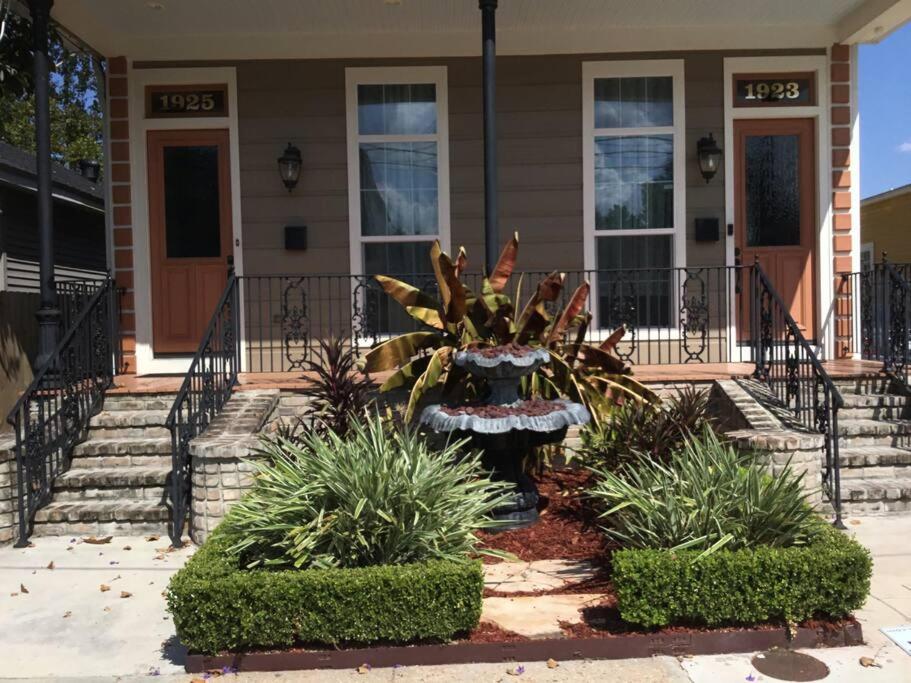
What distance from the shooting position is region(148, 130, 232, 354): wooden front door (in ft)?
26.8

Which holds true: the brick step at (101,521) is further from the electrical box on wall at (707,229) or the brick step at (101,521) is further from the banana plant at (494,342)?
the electrical box on wall at (707,229)

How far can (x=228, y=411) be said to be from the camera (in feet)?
20.0

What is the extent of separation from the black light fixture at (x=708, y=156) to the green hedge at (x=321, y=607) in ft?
18.7

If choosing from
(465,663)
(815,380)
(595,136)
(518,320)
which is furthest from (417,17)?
(465,663)

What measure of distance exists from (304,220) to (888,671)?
6365 mm

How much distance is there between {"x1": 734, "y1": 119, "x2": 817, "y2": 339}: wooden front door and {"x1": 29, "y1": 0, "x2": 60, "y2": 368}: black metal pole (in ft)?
21.3

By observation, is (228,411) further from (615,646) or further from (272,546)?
(615,646)

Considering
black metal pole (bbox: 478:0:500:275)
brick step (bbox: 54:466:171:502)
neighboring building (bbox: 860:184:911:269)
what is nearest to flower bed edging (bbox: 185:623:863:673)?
brick step (bbox: 54:466:171:502)

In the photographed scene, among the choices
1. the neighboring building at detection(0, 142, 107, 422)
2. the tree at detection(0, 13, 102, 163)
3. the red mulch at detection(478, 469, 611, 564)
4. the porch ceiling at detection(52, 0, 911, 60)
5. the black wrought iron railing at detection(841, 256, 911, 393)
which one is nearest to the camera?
the red mulch at detection(478, 469, 611, 564)

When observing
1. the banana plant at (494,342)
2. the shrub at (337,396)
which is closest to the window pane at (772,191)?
the banana plant at (494,342)

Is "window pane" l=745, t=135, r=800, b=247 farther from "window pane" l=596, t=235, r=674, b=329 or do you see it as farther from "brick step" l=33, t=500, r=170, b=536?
"brick step" l=33, t=500, r=170, b=536

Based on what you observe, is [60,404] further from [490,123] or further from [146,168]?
[490,123]

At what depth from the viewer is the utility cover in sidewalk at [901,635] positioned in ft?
11.8

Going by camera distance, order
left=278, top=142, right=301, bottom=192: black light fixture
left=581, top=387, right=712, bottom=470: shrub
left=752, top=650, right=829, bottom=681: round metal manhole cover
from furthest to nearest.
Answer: left=278, top=142, right=301, bottom=192: black light fixture
left=581, top=387, right=712, bottom=470: shrub
left=752, top=650, right=829, bottom=681: round metal manhole cover
